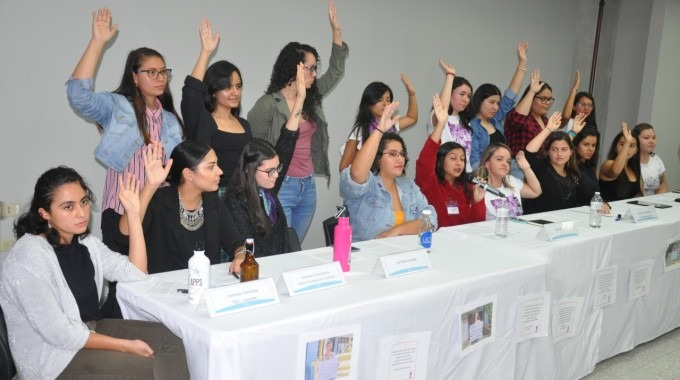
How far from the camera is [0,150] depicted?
3.30 meters

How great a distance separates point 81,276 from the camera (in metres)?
1.89

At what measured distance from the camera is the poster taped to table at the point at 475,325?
213 cm

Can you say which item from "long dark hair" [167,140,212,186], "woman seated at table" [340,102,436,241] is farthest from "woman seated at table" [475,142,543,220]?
"long dark hair" [167,140,212,186]

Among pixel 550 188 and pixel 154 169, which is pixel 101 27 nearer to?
pixel 154 169

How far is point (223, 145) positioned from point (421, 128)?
2838 millimetres

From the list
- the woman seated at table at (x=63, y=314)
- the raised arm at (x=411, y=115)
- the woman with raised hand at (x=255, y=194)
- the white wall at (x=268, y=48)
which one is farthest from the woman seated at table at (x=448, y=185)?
the woman seated at table at (x=63, y=314)

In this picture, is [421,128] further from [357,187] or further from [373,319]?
[373,319]

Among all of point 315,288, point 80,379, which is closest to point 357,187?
point 315,288

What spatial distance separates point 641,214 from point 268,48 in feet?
8.78

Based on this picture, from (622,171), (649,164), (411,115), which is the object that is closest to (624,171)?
A: (622,171)

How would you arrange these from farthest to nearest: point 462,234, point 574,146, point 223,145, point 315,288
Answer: point 574,146 → point 223,145 → point 462,234 → point 315,288

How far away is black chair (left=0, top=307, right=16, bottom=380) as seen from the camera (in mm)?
1658

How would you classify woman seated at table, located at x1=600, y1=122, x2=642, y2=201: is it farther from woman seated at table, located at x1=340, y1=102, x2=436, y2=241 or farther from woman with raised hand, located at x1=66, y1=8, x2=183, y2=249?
woman with raised hand, located at x1=66, y1=8, x2=183, y2=249

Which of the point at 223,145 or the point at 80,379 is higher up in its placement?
the point at 223,145
